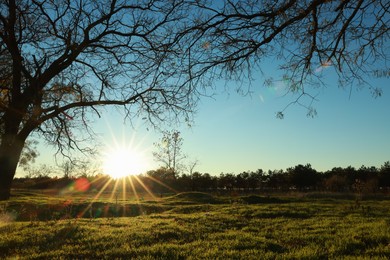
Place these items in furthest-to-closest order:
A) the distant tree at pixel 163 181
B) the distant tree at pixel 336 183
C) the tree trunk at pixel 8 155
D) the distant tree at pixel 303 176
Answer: the distant tree at pixel 303 176, the distant tree at pixel 336 183, the distant tree at pixel 163 181, the tree trunk at pixel 8 155

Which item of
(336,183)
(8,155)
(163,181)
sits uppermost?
(163,181)

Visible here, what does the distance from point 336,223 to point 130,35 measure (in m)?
11.3

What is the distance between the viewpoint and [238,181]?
320ft

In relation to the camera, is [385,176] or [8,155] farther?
[385,176]

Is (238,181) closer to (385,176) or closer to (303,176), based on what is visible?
(303,176)

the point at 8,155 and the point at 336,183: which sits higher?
the point at 336,183

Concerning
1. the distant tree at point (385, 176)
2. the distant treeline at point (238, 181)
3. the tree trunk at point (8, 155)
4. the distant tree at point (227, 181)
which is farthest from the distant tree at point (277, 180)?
the tree trunk at point (8, 155)

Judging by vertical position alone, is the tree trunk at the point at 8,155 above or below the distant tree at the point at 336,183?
below

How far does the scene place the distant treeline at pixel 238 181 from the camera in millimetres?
70731

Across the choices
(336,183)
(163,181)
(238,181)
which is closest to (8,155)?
(163,181)

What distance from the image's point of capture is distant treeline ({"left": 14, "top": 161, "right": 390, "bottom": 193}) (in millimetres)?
70731

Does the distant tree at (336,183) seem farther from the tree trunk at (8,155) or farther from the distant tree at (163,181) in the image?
the tree trunk at (8,155)

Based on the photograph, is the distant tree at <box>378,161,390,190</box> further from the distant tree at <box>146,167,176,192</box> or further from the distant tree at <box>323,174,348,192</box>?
the distant tree at <box>146,167,176,192</box>

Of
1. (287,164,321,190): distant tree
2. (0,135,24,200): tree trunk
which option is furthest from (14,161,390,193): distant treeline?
(0,135,24,200): tree trunk
